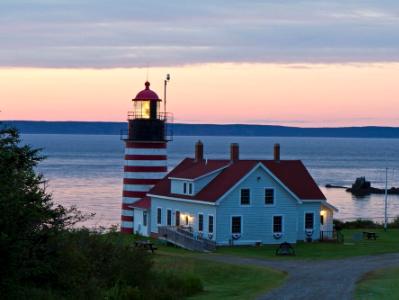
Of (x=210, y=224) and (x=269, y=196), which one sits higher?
(x=269, y=196)

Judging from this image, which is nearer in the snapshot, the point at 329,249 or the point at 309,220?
the point at 329,249

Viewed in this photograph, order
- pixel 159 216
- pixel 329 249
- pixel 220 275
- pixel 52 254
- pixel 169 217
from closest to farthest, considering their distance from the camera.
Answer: pixel 52 254, pixel 220 275, pixel 329 249, pixel 169 217, pixel 159 216

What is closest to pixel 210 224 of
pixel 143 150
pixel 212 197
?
pixel 212 197

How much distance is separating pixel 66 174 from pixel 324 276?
11619 centimetres

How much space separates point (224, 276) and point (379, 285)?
7423 millimetres

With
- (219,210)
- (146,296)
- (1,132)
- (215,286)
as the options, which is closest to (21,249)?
(1,132)

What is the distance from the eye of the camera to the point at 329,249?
4800cm

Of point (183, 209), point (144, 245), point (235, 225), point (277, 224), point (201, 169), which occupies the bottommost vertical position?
point (144, 245)

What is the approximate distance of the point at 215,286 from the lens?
33.6 metres

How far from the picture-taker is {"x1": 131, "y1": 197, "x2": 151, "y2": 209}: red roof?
187ft

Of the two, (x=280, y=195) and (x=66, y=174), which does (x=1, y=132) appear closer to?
(x=280, y=195)

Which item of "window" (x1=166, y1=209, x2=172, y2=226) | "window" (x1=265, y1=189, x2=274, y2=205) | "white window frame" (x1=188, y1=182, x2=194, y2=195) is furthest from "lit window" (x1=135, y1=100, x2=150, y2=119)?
"window" (x1=265, y1=189, x2=274, y2=205)

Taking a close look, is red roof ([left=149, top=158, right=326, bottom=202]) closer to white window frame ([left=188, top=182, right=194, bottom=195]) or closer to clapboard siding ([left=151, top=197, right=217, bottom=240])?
white window frame ([left=188, top=182, right=194, bottom=195])

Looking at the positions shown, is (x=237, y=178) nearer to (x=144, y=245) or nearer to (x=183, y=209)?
(x=183, y=209)
